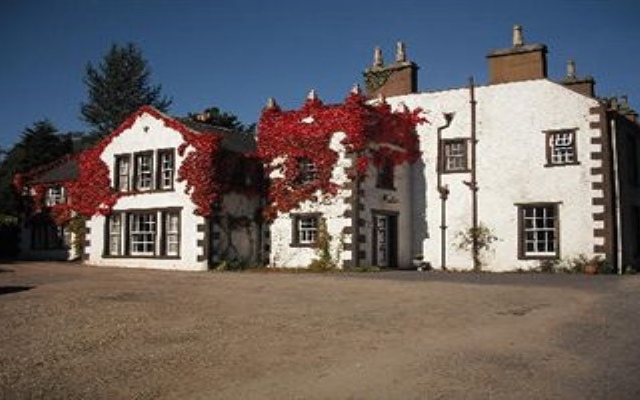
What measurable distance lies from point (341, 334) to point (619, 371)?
3982 mm

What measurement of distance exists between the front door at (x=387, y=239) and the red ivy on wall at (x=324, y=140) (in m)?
2.54

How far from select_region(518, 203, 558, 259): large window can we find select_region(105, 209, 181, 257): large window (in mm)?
14868

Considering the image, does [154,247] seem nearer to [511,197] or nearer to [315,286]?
[315,286]

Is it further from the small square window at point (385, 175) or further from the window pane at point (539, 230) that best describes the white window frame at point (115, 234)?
the window pane at point (539, 230)

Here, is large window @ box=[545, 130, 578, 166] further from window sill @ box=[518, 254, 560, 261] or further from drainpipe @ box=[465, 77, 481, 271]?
window sill @ box=[518, 254, 560, 261]

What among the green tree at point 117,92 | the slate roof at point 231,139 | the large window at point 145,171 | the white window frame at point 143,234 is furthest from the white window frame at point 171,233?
the green tree at point 117,92

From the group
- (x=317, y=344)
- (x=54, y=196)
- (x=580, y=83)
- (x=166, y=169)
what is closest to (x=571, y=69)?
(x=580, y=83)

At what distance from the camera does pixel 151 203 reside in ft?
88.2

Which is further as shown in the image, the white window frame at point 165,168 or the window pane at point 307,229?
the white window frame at point 165,168

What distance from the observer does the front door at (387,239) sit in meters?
26.0

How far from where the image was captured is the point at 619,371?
6992 millimetres

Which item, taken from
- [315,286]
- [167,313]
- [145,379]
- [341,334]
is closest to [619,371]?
[341,334]

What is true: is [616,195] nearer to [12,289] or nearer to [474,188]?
[474,188]

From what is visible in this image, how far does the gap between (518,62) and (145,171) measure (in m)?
17.7
